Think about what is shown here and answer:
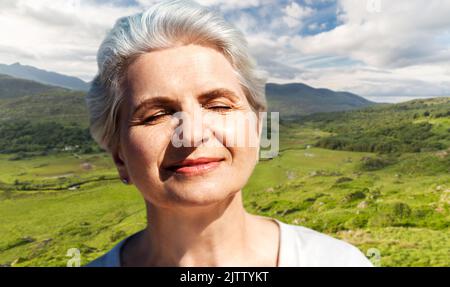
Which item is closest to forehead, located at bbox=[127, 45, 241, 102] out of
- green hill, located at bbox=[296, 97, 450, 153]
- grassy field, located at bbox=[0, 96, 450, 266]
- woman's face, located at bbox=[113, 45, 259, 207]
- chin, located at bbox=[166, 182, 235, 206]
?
woman's face, located at bbox=[113, 45, 259, 207]

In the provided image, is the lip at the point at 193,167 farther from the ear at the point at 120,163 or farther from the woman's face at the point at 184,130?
the ear at the point at 120,163

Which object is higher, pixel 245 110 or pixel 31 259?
pixel 245 110

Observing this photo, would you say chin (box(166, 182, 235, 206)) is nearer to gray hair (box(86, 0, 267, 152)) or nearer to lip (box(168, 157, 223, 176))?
lip (box(168, 157, 223, 176))

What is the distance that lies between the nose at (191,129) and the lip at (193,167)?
8 cm

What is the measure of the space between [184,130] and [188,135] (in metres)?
0.03

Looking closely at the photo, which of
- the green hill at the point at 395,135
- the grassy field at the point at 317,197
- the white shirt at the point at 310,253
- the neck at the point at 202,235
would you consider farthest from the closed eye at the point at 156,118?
the green hill at the point at 395,135

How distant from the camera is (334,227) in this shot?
900 inches

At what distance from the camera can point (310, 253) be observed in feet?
6.24

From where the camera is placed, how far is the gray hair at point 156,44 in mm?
1675

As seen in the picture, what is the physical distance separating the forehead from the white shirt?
903 millimetres

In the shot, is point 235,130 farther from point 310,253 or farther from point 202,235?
point 310,253
